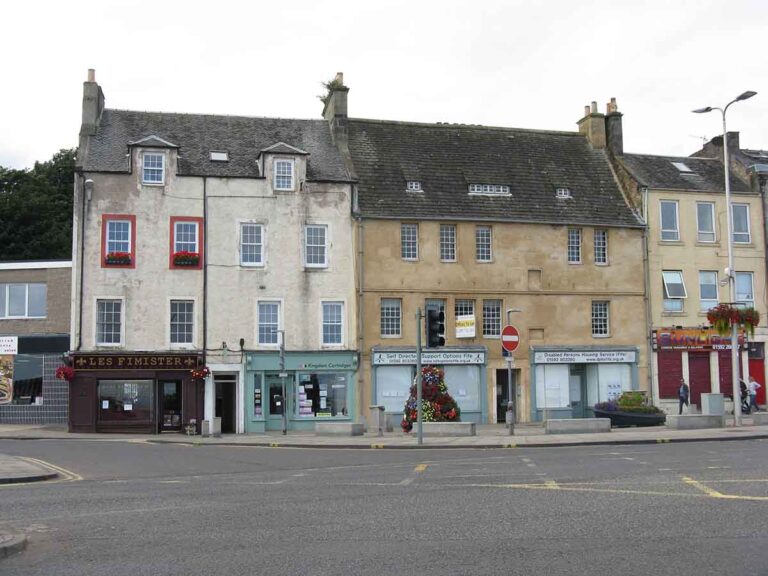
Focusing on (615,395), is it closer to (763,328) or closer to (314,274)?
(763,328)

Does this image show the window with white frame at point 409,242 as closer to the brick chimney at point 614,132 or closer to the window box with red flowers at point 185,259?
the window box with red flowers at point 185,259

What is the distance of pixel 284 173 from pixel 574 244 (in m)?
13.6

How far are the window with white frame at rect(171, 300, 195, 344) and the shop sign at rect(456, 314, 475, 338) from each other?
1108cm

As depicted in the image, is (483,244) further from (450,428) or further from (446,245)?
(450,428)

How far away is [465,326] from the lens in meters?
36.5

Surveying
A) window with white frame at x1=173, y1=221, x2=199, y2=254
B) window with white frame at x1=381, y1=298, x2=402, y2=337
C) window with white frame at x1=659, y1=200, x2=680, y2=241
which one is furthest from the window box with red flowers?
window with white frame at x1=659, y1=200, x2=680, y2=241

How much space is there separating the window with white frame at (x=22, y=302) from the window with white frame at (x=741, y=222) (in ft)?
108

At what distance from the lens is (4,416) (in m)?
41.8

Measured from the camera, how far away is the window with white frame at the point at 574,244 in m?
41.7

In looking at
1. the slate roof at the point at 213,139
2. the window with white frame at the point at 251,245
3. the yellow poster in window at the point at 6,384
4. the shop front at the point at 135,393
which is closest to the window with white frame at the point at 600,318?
the slate roof at the point at 213,139

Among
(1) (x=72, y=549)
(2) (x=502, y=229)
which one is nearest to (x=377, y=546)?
(1) (x=72, y=549)

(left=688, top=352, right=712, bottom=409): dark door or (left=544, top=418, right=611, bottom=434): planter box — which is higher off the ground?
(left=688, top=352, right=712, bottom=409): dark door

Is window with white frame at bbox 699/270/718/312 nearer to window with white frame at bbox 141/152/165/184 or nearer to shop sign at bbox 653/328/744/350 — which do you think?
shop sign at bbox 653/328/744/350

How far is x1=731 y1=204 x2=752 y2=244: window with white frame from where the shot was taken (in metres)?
43.5
